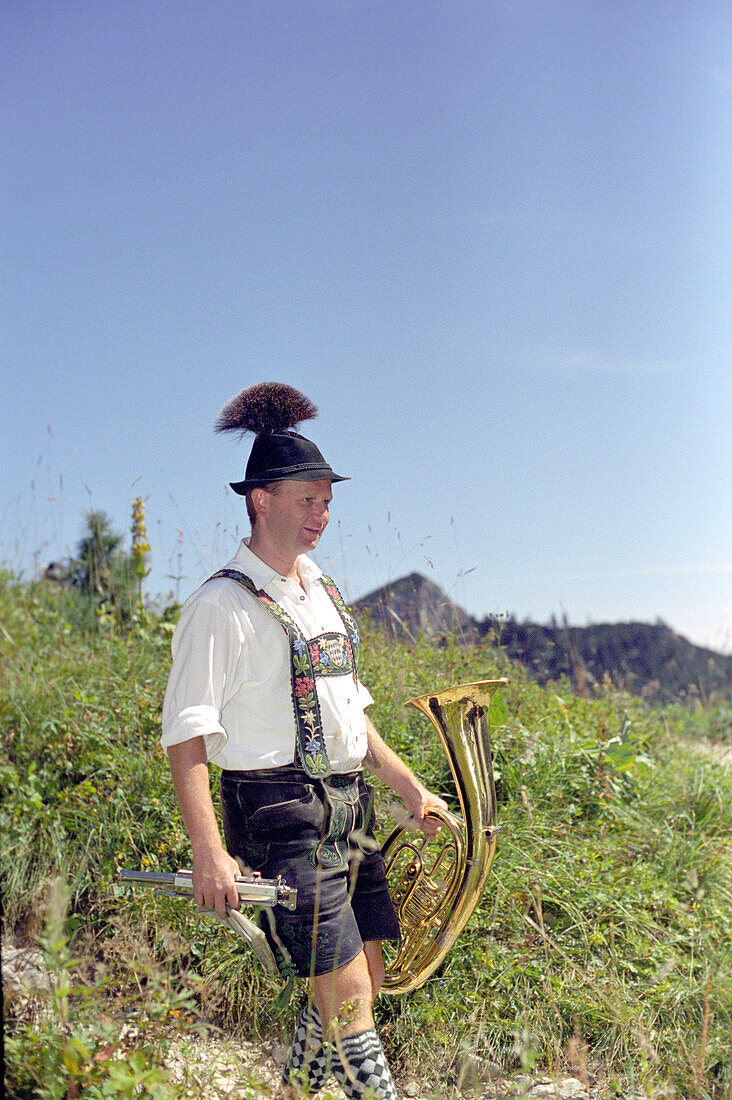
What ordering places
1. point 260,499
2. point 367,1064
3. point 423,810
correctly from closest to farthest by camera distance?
point 367,1064
point 260,499
point 423,810

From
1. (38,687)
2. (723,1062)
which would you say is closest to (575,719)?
(723,1062)

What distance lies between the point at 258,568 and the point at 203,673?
35cm

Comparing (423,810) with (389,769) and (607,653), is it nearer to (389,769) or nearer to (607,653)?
(389,769)

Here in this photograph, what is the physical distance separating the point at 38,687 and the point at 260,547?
2619mm

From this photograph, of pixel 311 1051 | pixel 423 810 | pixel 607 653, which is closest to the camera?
pixel 311 1051

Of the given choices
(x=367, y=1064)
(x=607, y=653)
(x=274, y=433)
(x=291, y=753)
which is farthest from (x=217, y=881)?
(x=607, y=653)

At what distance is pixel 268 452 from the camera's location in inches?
104

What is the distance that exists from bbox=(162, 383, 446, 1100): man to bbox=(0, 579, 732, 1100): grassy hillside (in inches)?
12.7

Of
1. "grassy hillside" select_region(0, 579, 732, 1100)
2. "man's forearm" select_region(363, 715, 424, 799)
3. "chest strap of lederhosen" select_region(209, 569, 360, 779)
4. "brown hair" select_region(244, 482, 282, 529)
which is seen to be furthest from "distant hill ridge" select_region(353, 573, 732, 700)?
"chest strap of lederhosen" select_region(209, 569, 360, 779)

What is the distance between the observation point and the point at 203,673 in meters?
2.34

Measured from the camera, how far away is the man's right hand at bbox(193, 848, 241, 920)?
7.17 ft

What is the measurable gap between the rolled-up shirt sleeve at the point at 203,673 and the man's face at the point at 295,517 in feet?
0.98

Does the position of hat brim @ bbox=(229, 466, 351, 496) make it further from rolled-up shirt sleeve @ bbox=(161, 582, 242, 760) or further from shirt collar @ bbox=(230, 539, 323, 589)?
rolled-up shirt sleeve @ bbox=(161, 582, 242, 760)

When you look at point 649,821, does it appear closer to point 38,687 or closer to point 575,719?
point 575,719
